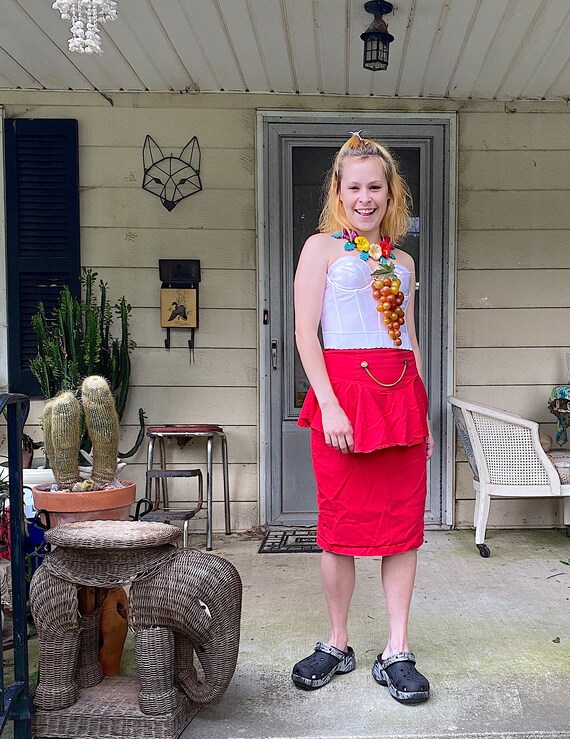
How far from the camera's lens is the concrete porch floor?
6.36ft

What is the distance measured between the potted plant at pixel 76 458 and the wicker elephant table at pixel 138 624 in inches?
21.9

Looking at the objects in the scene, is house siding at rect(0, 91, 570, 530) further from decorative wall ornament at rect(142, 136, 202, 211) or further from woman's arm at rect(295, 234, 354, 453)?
woman's arm at rect(295, 234, 354, 453)

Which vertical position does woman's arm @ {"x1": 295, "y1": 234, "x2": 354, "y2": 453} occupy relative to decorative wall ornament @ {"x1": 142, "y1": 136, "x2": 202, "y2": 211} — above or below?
below

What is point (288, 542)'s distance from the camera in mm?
3740

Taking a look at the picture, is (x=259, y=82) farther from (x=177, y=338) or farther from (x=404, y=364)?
(x=404, y=364)

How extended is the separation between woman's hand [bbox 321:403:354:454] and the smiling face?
531 millimetres

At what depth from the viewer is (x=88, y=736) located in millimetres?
1831

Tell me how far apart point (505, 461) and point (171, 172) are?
7.35ft

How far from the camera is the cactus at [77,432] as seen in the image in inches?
96.5

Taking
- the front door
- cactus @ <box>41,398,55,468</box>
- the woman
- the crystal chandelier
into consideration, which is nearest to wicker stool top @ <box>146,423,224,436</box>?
the front door

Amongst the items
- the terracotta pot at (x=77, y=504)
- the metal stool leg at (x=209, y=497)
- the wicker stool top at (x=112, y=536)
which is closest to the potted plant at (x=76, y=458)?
the terracotta pot at (x=77, y=504)

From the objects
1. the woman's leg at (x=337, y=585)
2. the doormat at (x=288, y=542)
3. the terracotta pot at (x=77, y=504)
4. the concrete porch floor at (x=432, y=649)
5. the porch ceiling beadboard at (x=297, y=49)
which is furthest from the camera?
the doormat at (x=288, y=542)

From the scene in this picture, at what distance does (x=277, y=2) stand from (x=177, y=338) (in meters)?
1.72

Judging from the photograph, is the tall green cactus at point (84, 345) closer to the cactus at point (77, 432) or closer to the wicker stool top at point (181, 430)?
the wicker stool top at point (181, 430)
